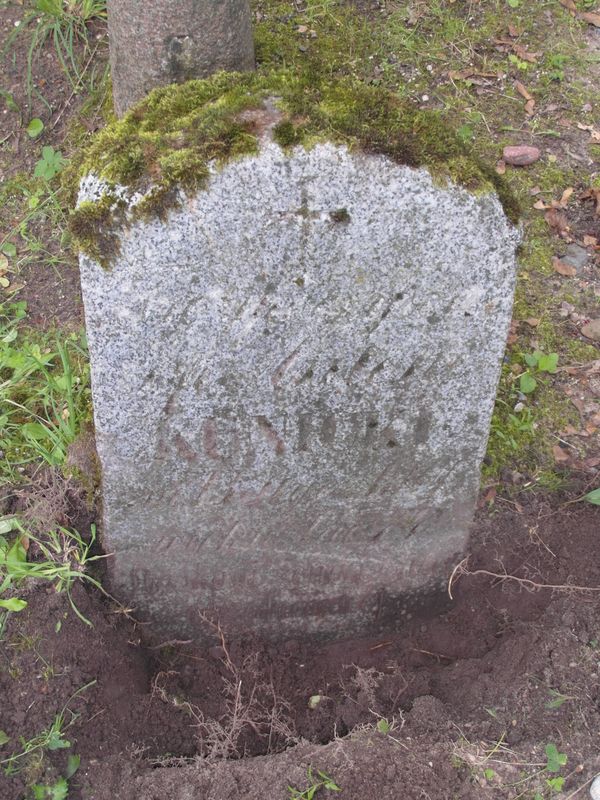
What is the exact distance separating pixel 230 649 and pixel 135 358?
46.0 inches

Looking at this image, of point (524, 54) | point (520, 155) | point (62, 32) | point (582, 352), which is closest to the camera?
point (582, 352)

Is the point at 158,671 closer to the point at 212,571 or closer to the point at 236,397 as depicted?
the point at 212,571

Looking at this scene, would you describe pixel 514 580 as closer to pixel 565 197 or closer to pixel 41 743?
pixel 41 743

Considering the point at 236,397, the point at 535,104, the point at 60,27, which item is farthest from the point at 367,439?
the point at 60,27

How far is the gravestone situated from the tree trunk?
0.60 m

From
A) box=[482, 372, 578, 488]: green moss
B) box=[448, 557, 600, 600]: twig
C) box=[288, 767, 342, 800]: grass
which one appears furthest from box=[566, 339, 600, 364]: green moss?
box=[288, 767, 342, 800]: grass

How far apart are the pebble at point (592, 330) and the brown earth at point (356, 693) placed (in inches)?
30.3

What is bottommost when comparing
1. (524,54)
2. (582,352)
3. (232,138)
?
(582,352)

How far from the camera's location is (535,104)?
379 cm

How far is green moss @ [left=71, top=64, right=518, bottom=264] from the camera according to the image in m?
1.76

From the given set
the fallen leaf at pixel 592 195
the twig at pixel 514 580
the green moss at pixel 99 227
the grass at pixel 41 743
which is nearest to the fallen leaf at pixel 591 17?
the fallen leaf at pixel 592 195

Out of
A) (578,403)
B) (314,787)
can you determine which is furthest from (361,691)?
(578,403)

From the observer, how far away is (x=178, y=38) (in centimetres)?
223

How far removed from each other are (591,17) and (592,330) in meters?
1.96
